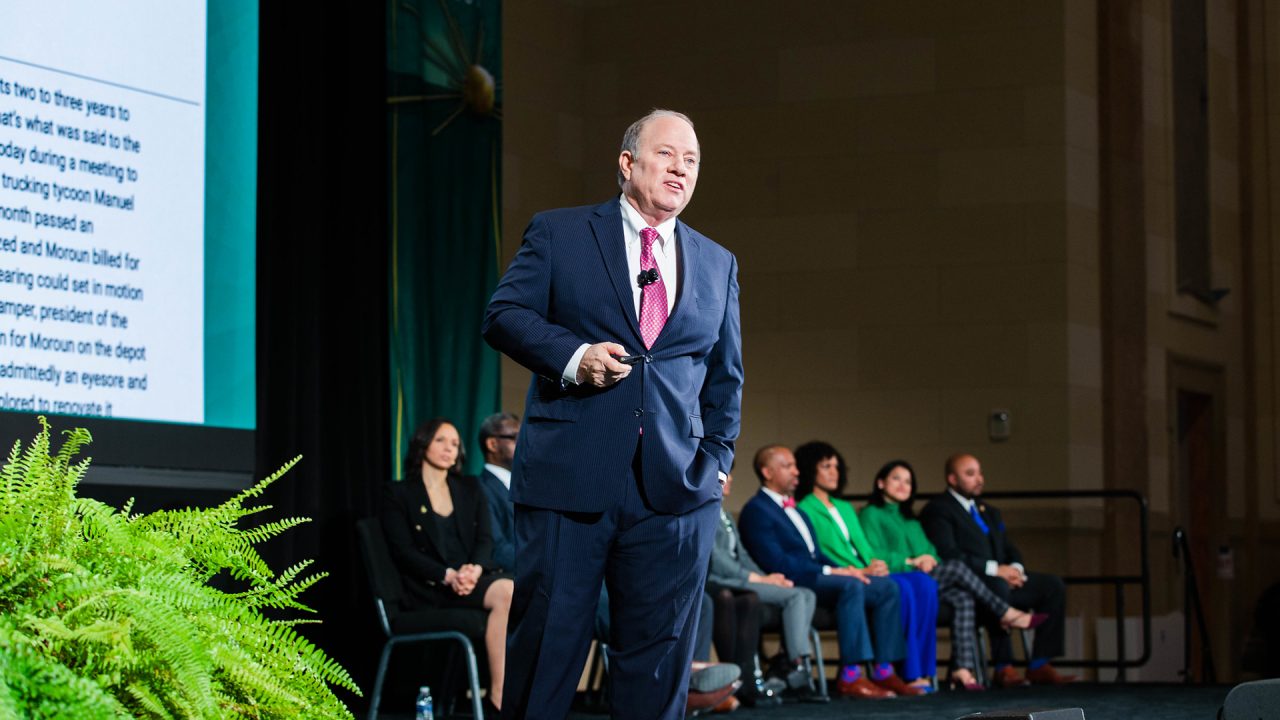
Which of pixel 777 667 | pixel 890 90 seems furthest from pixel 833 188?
pixel 777 667

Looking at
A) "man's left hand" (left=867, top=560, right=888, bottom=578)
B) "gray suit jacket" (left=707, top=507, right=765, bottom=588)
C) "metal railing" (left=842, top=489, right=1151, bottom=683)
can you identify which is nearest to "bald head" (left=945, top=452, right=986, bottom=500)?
"metal railing" (left=842, top=489, right=1151, bottom=683)

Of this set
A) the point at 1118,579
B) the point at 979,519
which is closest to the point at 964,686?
the point at 979,519

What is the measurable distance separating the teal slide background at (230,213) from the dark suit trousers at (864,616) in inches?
119

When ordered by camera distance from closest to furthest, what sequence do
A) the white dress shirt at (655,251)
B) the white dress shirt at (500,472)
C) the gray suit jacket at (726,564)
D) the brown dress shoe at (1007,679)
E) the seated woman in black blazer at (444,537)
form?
the white dress shirt at (655,251) → the seated woman in black blazer at (444,537) → the white dress shirt at (500,472) → the gray suit jacket at (726,564) → the brown dress shoe at (1007,679)

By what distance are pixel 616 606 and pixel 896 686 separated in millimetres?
4536

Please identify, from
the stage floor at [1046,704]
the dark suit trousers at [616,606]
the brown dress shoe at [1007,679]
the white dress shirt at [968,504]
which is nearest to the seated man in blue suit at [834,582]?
the stage floor at [1046,704]

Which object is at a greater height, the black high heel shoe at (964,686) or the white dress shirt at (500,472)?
the white dress shirt at (500,472)

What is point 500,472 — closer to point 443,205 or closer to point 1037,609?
point 443,205

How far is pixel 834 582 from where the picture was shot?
6.64 metres

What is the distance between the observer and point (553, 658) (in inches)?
94.5

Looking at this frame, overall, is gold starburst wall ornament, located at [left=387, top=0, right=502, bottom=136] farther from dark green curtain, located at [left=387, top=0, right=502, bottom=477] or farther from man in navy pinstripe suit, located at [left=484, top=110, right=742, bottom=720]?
man in navy pinstripe suit, located at [left=484, top=110, right=742, bottom=720]

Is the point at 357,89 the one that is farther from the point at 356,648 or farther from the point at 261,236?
the point at 356,648

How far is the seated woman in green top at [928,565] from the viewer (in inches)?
281

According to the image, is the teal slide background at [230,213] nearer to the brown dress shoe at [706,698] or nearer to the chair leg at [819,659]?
the brown dress shoe at [706,698]
